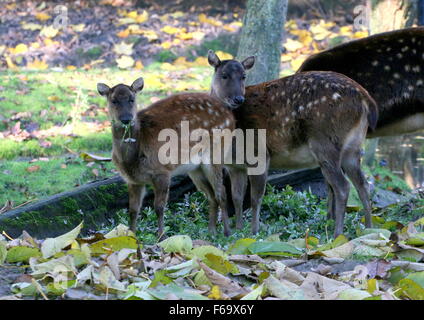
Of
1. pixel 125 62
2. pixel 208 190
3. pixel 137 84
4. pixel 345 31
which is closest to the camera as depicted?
pixel 137 84

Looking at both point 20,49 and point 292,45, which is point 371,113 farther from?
point 20,49

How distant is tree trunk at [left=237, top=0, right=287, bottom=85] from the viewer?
9.66 meters

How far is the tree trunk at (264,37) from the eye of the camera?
9.66 metres

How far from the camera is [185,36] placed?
1433cm

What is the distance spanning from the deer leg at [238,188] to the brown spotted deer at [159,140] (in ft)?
0.65

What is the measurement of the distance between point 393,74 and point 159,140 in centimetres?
247

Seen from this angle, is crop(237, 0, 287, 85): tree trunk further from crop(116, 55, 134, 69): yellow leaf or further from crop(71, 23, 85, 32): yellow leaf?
crop(71, 23, 85, 32): yellow leaf

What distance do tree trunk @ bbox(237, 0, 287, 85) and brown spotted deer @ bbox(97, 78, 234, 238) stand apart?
2.35 metres

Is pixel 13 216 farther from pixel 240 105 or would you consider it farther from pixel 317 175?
pixel 317 175

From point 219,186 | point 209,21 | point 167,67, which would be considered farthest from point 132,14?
point 219,186

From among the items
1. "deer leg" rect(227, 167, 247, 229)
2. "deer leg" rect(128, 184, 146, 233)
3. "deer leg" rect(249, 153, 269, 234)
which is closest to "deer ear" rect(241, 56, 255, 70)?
"deer leg" rect(227, 167, 247, 229)

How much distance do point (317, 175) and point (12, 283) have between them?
4979 mm

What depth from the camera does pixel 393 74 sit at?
25.3 feet

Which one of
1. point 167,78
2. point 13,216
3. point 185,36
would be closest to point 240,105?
point 13,216
